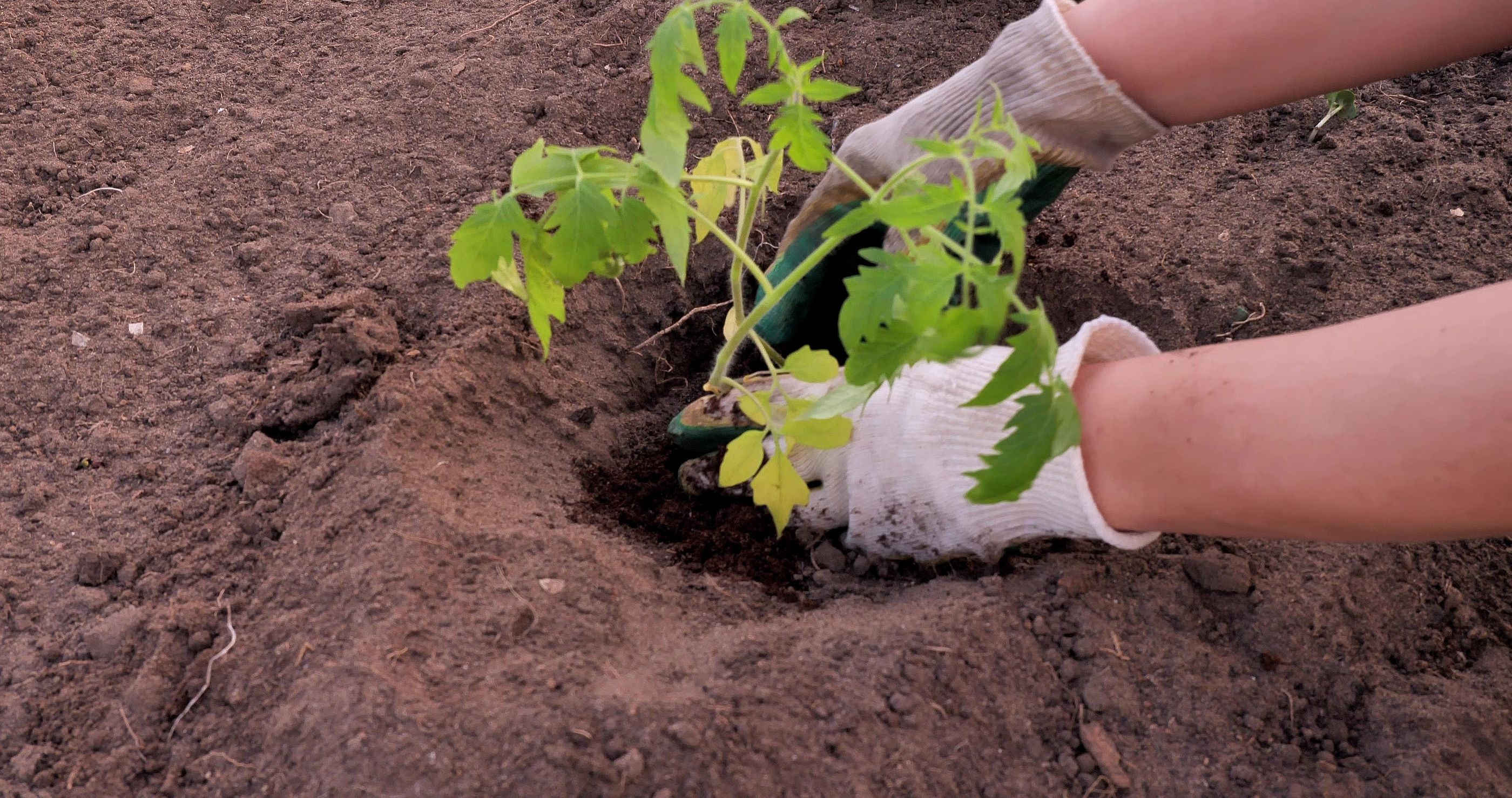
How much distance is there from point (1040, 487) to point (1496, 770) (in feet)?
2.35

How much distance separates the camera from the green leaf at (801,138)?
48.3 inches

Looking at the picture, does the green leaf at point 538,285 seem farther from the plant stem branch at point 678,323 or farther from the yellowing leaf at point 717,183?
the plant stem branch at point 678,323

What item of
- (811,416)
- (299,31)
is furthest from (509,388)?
(299,31)

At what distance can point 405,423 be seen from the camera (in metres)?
1.63

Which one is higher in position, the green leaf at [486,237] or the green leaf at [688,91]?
the green leaf at [688,91]

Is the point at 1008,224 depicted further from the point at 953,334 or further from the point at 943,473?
the point at 943,473

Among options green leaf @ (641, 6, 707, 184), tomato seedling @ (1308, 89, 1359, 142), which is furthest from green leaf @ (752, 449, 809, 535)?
tomato seedling @ (1308, 89, 1359, 142)

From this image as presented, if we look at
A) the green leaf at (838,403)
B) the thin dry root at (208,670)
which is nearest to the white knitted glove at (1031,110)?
the green leaf at (838,403)

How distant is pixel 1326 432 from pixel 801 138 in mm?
704

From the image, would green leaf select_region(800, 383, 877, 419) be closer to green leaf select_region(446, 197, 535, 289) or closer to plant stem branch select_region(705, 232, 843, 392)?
plant stem branch select_region(705, 232, 843, 392)

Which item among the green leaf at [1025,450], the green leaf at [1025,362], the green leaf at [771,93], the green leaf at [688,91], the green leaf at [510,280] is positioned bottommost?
the green leaf at [510,280]

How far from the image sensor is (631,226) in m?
1.34

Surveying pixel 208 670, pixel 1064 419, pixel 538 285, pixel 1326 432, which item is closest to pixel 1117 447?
pixel 1326 432

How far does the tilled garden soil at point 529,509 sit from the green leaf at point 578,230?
435 mm
